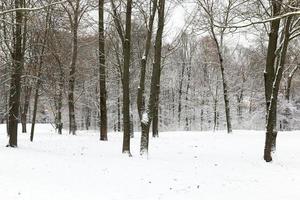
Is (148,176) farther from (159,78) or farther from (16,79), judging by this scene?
(159,78)

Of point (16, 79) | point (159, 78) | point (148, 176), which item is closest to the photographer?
point (148, 176)

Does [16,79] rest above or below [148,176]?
above

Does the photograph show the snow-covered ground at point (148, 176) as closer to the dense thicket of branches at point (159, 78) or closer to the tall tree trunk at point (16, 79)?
the tall tree trunk at point (16, 79)

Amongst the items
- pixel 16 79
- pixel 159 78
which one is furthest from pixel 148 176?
pixel 159 78

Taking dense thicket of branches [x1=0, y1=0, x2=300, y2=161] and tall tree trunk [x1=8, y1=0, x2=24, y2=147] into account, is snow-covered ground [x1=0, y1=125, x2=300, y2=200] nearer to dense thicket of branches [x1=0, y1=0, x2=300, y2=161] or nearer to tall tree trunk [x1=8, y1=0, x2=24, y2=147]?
tall tree trunk [x1=8, y1=0, x2=24, y2=147]

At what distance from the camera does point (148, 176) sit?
11.3m

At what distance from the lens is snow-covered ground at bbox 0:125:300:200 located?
9.24 metres

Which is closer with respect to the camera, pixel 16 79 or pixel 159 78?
pixel 16 79

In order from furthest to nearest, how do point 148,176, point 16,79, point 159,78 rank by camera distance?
point 159,78 < point 16,79 < point 148,176

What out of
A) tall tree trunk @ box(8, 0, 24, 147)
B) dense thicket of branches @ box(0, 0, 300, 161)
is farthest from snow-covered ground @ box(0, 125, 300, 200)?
dense thicket of branches @ box(0, 0, 300, 161)

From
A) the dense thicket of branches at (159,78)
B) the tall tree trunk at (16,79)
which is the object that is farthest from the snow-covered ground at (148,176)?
the dense thicket of branches at (159,78)

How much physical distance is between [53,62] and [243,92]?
29742 millimetres

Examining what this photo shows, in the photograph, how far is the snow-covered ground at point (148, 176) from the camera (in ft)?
30.3

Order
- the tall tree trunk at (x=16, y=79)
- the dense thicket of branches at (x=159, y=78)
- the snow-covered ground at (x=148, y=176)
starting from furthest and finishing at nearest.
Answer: the dense thicket of branches at (x=159, y=78) < the tall tree trunk at (x=16, y=79) < the snow-covered ground at (x=148, y=176)
